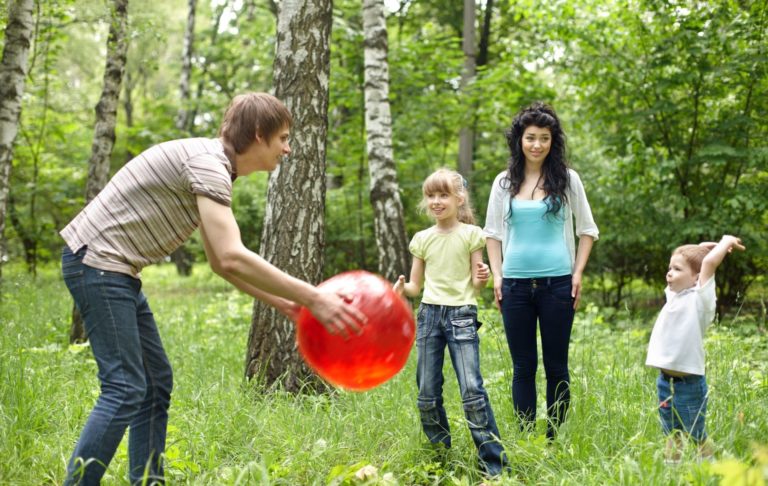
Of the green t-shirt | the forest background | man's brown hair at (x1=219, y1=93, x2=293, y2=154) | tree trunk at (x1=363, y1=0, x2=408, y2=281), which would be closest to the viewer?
man's brown hair at (x1=219, y1=93, x2=293, y2=154)

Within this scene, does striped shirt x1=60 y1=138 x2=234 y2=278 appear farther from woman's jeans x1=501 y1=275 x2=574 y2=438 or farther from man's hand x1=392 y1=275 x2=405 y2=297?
woman's jeans x1=501 y1=275 x2=574 y2=438

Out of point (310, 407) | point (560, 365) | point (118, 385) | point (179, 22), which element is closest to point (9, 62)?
point (310, 407)

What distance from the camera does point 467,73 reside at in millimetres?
12508

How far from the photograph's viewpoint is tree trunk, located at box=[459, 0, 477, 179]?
12.4 m

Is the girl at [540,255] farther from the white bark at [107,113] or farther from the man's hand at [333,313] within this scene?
the white bark at [107,113]

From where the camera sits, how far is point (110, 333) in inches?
104

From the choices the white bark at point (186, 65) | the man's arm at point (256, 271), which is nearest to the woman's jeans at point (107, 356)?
the man's arm at point (256, 271)

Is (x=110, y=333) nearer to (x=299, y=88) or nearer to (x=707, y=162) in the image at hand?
(x=299, y=88)

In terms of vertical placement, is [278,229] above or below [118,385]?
above

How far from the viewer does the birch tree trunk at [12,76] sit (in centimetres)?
577

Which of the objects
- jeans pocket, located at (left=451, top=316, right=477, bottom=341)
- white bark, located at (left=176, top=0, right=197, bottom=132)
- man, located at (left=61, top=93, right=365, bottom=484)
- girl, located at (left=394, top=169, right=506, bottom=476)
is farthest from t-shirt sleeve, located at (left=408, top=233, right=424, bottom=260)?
white bark, located at (left=176, top=0, right=197, bottom=132)

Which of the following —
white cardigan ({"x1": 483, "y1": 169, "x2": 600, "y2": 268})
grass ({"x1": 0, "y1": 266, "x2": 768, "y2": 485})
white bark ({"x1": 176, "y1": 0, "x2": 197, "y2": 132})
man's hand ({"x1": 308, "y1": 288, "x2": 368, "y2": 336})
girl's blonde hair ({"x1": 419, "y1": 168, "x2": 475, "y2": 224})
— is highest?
white bark ({"x1": 176, "y1": 0, "x2": 197, "y2": 132})

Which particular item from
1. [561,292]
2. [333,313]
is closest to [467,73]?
[561,292]

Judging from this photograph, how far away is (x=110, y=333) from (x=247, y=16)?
19053 mm
